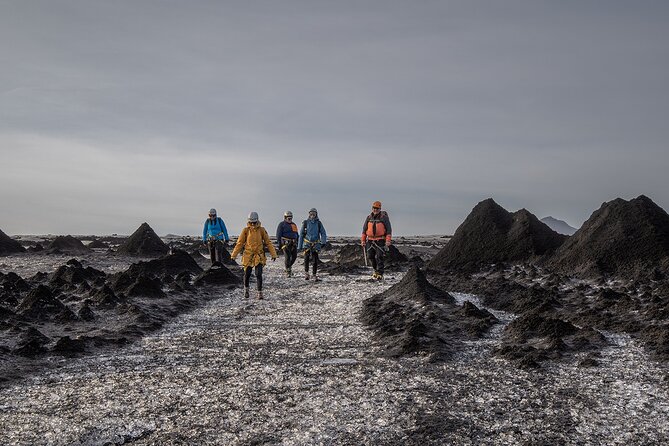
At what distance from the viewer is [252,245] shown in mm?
20906

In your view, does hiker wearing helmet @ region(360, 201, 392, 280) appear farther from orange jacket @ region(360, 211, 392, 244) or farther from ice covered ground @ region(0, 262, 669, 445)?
ice covered ground @ region(0, 262, 669, 445)

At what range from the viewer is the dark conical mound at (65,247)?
39062mm

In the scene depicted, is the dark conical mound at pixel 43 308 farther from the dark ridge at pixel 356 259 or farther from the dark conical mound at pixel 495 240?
the dark conical mound at pixel 495 240

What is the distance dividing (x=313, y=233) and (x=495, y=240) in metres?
8.22

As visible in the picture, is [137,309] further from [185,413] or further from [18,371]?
[185,413]

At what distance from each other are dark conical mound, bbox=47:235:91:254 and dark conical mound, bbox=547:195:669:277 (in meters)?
31.0

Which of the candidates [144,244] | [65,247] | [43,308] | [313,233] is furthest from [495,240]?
[65,247]

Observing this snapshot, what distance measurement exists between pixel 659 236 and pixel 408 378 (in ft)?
48.3

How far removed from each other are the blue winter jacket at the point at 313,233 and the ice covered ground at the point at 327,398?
12446mm

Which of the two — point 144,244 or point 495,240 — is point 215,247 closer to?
point 144,244

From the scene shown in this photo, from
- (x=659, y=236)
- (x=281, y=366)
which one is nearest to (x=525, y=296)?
(x=659, y=236)

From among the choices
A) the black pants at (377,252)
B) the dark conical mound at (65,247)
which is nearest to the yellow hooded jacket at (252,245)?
the black pants at (377,252)

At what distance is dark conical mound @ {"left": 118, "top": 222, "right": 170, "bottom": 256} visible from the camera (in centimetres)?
3912

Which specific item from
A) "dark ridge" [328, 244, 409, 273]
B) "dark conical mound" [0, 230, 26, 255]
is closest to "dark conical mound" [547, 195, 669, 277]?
"dark ridge" [328, 244, 409, 273]
